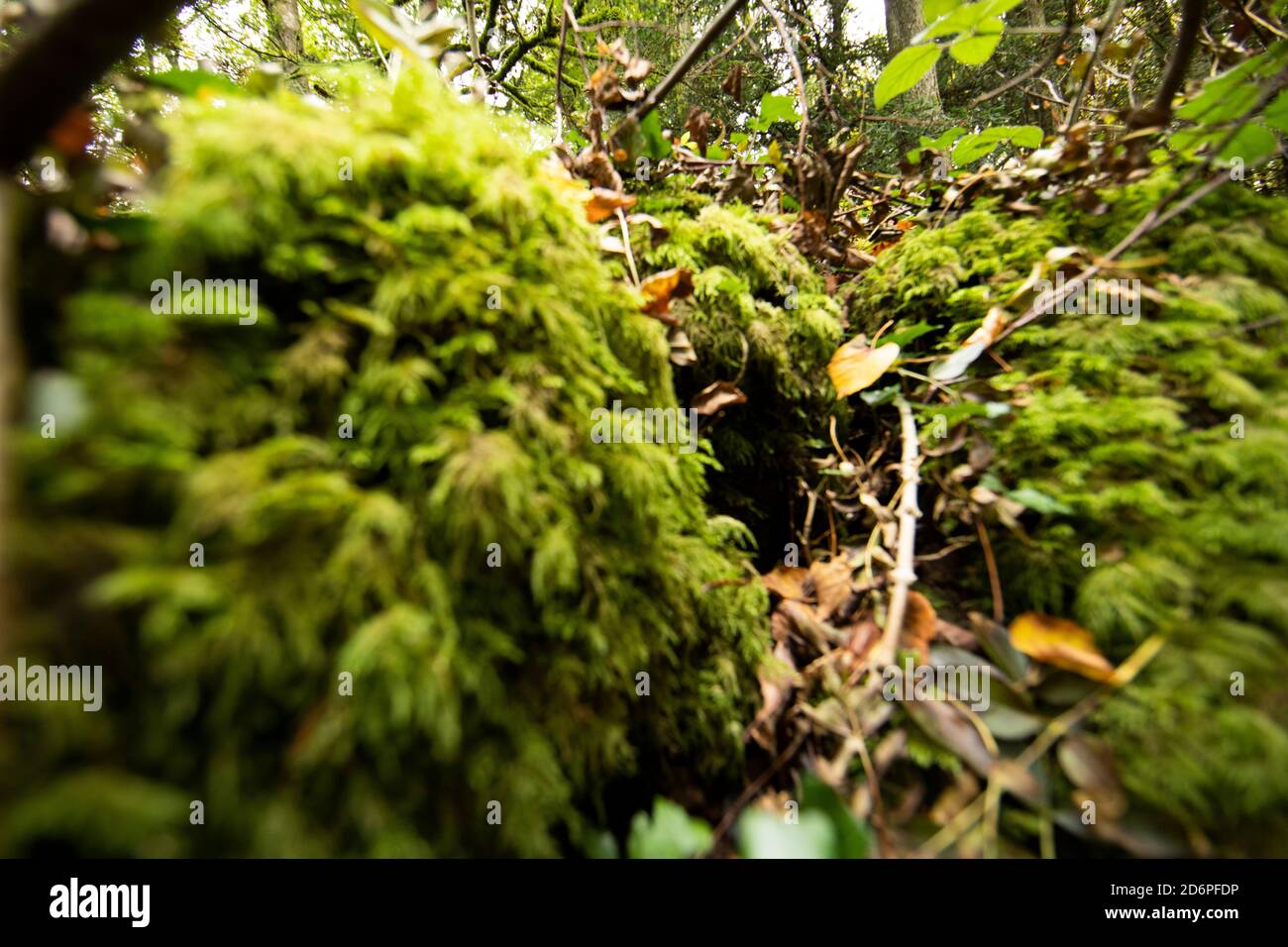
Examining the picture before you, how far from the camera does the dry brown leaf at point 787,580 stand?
1.33m

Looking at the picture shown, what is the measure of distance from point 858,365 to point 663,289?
63 cm

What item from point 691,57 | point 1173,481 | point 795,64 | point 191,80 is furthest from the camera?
point 691,57

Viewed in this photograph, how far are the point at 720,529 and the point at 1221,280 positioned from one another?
1.35 meters

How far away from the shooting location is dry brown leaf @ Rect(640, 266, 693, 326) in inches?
54.2

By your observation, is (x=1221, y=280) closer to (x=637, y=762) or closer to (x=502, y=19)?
(x=637, y=762)

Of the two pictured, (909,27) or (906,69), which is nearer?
(906,69)

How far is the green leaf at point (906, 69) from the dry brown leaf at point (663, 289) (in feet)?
3.39

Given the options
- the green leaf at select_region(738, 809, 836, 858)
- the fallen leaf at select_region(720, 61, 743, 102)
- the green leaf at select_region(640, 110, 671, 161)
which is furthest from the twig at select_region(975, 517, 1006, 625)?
the fallen leaf at select_region(720, 61, 743, 102)

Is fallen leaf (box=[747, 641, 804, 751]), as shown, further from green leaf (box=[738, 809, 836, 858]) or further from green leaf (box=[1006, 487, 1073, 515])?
green leaf (box=[1006, 487, 1073, 515])

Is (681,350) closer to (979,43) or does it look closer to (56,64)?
(56,64)

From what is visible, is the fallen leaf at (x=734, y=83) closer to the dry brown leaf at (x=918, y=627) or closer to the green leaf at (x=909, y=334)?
the green leaf at (x=909, y=334)

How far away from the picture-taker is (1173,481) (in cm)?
109

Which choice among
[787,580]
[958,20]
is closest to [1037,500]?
[787,580]
